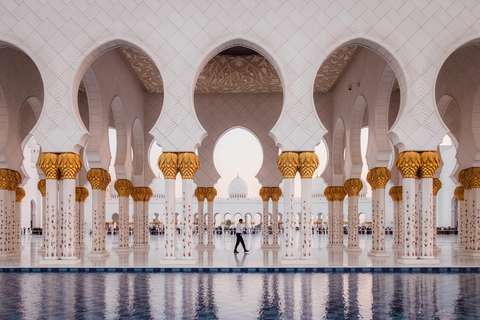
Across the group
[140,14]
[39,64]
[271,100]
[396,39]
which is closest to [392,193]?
[271,100]

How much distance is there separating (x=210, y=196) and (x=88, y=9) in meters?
6.21

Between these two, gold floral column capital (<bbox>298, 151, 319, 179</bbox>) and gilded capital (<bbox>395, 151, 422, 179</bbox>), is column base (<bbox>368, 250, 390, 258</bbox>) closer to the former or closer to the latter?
gilded capital (<bbox>395, 151, 422, 179</bbox>)

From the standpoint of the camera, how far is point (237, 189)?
1188 inches

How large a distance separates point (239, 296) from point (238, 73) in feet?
25.8

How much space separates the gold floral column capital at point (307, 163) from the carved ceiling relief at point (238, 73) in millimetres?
3785

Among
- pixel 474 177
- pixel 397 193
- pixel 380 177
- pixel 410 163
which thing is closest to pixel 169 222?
pixel 410 163

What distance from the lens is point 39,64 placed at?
7695 millimetres

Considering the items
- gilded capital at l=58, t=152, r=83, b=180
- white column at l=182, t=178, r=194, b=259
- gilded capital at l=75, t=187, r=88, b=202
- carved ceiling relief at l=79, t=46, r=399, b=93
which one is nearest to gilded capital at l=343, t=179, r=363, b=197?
carved ceiling relief at l=79, t=46, r=399, b=93

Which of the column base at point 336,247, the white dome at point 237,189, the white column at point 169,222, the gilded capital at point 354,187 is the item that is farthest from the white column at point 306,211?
the white dome at point 237,189

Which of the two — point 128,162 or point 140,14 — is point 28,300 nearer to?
point 140,14

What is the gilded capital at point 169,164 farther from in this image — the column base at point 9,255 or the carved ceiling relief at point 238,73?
the carved ceiling relief at point 238,73

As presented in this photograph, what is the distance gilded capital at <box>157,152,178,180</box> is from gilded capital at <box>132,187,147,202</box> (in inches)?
196

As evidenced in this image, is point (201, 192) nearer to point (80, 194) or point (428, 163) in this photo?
point (80, 194)

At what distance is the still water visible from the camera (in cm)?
399
